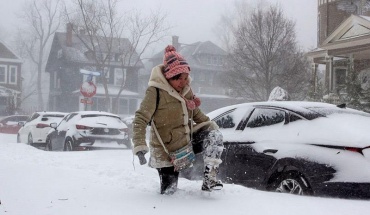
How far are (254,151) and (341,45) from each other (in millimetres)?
17096

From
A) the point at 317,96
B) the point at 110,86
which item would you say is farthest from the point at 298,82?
the point at 110,86

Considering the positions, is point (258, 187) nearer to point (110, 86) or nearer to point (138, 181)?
point (138, 181)

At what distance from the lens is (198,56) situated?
56.5 m

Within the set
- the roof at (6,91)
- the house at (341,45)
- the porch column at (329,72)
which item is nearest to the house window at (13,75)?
the roof at (6,91)

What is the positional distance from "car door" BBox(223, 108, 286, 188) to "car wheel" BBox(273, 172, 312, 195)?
0.21 m

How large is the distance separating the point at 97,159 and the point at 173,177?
4.65 m

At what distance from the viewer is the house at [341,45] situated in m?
19.6

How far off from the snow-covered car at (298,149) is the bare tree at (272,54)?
60.3 feet

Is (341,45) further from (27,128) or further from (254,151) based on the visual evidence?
(254,151)

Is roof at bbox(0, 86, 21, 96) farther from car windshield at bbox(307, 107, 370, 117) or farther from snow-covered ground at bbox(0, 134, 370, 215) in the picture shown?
car windshield at bbox(307, 107, 370, 117)

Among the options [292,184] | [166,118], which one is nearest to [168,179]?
[166,118]

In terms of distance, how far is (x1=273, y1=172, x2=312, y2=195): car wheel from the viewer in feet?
15.7

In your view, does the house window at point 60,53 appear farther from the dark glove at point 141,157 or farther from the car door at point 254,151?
the dark glove at point 141,157

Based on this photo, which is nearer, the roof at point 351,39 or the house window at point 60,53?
the roof at point 351,39
